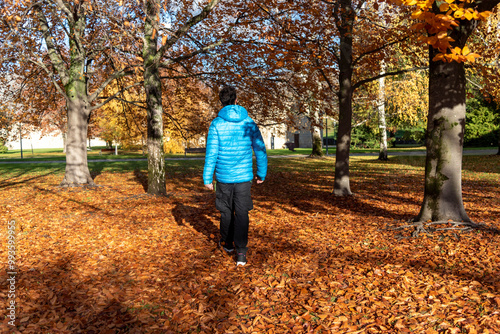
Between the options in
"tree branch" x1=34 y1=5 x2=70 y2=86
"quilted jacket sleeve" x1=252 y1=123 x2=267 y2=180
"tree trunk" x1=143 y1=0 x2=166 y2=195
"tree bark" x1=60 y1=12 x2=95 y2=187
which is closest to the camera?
"quilted jacket sleeve" x1=252 y1=123 x2=267 y2=180

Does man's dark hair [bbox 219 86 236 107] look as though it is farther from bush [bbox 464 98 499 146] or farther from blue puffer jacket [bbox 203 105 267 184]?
bush [bbox 464 98 499 146]

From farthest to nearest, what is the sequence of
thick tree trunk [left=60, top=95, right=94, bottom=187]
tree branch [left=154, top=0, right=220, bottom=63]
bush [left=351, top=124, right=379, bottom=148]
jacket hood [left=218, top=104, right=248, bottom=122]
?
1. bush [left=351, top=124, right=379, bottom=148]
2. thick tree trunk [left=60, top=95, right=94, bottom=187]
3. tree branch [left=154, top=0, right=220, bottom=63]
4. jacket hood [left=218, top=104, right=248, bottom=122]

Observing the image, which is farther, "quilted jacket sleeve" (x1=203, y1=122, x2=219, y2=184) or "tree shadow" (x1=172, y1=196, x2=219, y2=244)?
"tree shadow" (x1=172, y1=196, x2=219, y2=244)

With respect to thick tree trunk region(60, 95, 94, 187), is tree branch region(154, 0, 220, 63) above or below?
above

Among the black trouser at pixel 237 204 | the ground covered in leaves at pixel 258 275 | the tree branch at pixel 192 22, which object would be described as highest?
the tree branch at pixel 192 22

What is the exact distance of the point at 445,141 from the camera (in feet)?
16.5

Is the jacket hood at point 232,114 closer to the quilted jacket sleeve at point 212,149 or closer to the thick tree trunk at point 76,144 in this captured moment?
the quilted jacket sleeve at point 212,149

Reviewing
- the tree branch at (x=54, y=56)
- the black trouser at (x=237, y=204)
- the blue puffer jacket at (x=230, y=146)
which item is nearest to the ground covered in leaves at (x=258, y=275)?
the black trouser at (x=237, y=204)

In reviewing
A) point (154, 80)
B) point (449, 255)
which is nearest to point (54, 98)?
point (154, 80)

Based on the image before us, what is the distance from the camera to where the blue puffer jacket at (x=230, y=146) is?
4.14 m

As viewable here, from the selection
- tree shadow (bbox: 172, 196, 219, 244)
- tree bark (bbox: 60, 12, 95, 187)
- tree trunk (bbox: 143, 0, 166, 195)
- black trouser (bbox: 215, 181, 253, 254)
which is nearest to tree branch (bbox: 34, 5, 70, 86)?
tree bark (bbox: 60, 12, 95, 187)

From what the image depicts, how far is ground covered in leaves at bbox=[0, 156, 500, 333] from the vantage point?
2975 millimetres

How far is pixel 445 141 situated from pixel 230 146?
10.7 ft

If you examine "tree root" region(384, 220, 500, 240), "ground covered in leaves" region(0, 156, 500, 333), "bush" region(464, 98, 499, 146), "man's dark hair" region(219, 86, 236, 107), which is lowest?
"ground covered in leaves" region(0, 156, 500, 333)
